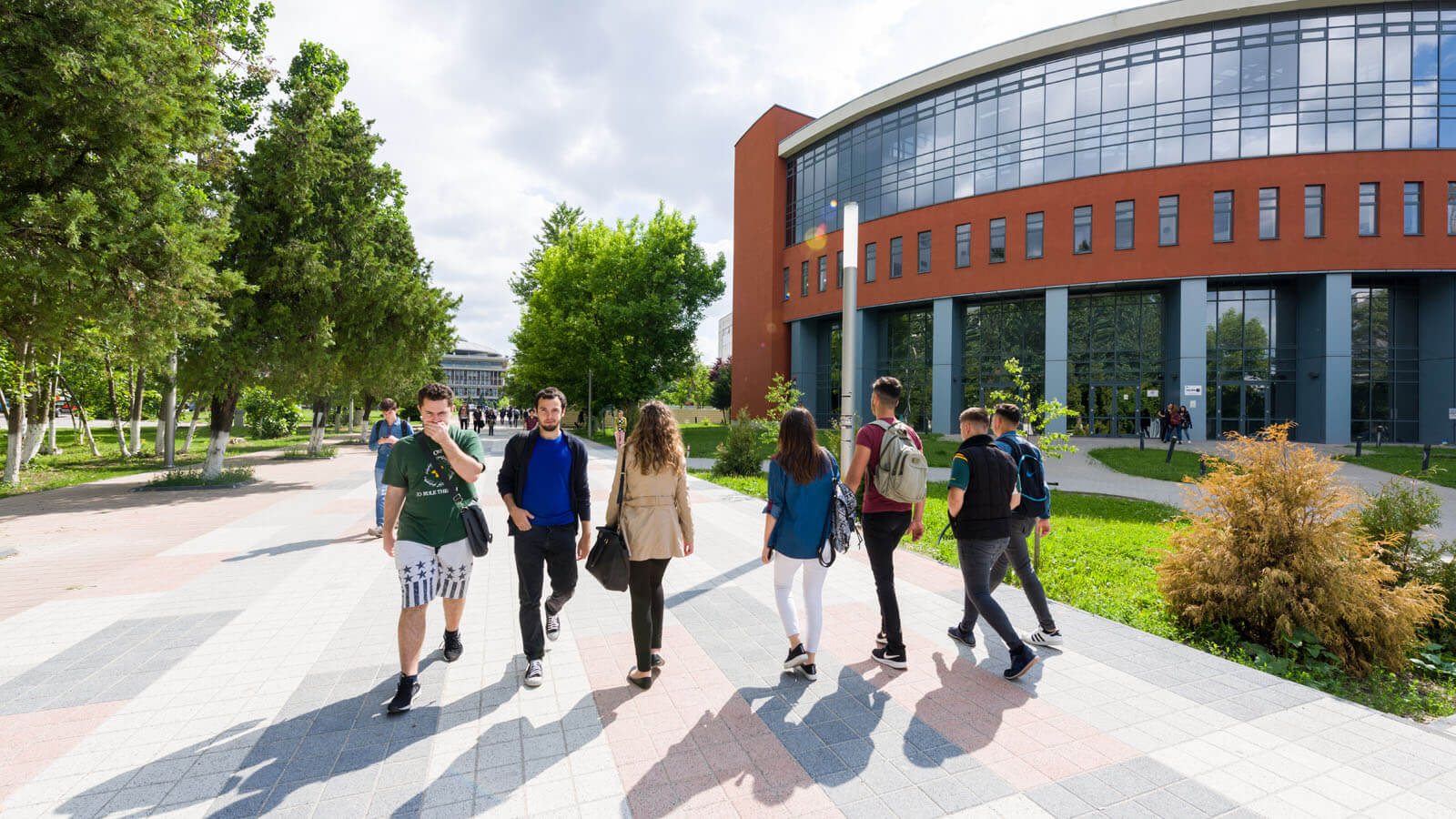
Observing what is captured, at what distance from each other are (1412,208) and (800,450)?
33.6 metres

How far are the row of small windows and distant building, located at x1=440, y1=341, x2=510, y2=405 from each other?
131341mm

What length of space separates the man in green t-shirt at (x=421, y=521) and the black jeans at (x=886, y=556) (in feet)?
8.83

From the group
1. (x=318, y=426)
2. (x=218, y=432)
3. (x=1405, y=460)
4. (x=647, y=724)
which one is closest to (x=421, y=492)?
(x=647, y=724)

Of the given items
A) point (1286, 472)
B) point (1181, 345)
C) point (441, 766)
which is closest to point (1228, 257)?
point (1181, 345)

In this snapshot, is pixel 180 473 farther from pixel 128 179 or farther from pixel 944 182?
pixel 944 182

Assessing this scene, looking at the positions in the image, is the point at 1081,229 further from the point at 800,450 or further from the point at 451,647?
Result: the point at 451,647

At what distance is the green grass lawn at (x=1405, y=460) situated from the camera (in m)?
15.3

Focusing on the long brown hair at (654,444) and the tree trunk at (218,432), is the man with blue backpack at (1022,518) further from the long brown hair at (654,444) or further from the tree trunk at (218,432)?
the tree trunk at (218,432)

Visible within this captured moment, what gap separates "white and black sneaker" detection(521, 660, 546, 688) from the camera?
4078 millimetres

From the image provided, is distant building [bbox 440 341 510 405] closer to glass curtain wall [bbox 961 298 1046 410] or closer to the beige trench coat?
glass curtain wall [bbox 961 298 1046 410]

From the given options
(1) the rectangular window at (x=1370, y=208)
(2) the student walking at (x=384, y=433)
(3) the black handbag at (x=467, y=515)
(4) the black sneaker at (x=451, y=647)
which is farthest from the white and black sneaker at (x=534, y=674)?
(1) the rectangular window at (x=1370, y=208)

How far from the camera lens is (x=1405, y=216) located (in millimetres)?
23859

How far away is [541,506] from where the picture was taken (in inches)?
158

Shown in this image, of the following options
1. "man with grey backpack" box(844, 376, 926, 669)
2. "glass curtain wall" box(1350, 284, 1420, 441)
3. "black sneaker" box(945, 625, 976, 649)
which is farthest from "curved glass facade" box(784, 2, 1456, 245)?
"man with grey backpack" box(844, 376, 926, 669)
